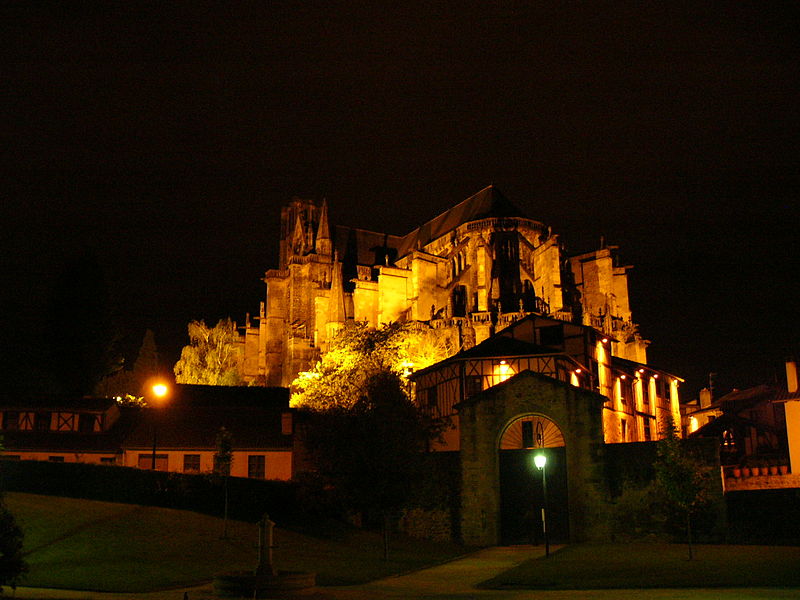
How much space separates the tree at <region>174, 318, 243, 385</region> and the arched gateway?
174 ft

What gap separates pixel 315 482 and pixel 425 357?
30939 millimetres

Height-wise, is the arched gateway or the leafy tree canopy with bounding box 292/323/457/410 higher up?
the leafy tree canopy with bounding box 292/323/457/410

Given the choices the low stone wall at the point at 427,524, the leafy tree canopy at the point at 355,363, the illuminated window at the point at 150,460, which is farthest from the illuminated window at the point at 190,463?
the low stone wall at the point at 427,524

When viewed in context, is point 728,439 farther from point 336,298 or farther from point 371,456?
point 336,298

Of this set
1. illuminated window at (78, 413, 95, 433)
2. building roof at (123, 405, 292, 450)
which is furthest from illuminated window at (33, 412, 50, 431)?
building roof at (123, 405, 292, 450)

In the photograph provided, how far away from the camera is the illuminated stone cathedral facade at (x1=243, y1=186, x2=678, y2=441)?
71938 millimetres

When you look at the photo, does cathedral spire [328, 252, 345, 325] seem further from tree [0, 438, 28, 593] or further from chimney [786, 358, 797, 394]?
tree [0, 438, 28, 593]

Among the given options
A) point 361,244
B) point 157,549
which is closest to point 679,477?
point 157,549

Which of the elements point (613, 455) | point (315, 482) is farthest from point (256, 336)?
point (613, 455)

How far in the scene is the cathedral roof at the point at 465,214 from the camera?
273ft

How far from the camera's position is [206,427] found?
47.1 metres

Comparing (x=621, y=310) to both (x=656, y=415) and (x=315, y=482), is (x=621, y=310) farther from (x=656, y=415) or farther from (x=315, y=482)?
(x=315, y=482)

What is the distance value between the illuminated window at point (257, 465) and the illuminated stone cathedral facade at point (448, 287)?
26.9m

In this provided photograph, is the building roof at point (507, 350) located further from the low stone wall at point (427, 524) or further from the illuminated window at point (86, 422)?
the illuminated window at point (86, 422)
